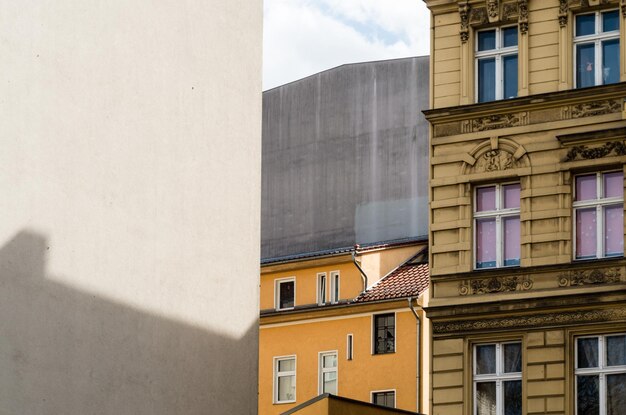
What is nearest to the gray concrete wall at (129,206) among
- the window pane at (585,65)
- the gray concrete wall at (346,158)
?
the window pane at (585,65)

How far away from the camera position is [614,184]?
35375mm

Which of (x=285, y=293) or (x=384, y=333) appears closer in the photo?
(x=384, y=333)

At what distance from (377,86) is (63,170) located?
32215 millimetres

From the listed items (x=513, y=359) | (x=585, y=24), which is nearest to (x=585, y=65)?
(x=585, y=24)

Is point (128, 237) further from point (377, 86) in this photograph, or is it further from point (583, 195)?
point (377, 86)

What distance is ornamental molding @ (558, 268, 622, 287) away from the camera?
34719 mm

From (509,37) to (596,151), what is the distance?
3521 millimetres

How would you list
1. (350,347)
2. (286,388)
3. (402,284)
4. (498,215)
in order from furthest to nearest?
1. (286,388)
2. (350,347)
3. (402,284)
4. (498,215)

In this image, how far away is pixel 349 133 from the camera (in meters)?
60.3

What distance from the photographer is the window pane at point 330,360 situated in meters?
55.2

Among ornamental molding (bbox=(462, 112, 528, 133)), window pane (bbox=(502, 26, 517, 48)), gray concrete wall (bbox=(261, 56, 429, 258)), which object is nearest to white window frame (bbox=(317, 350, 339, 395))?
gray concrete wall (bbox=(261, 56, 429, 258))

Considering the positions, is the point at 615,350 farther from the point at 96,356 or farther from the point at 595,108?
the point at 96,356

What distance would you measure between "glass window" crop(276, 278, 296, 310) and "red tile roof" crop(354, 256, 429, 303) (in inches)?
122

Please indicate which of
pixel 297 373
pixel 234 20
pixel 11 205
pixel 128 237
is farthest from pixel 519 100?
pixel 297 373
